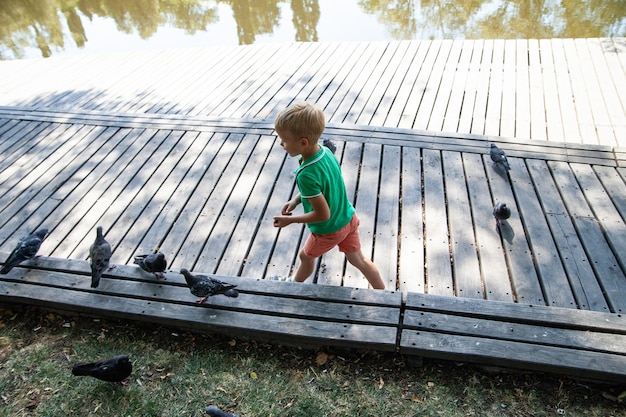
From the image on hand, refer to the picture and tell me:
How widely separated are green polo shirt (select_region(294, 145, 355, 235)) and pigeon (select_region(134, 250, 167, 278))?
127cm

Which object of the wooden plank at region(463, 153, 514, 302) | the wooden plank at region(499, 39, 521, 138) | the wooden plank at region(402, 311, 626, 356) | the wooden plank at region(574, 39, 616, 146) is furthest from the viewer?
the wooden plank at region(499, 39, 521, 138)

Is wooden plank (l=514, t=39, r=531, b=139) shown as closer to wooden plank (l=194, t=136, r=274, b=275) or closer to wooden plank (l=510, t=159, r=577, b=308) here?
wooden plank (l=510, t=159, r=577, b=308)

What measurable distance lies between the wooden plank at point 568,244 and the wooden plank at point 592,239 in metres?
0.04

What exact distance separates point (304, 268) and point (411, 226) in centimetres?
120

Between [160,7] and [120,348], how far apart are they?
16443mm

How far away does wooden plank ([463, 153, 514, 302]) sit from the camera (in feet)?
11.0

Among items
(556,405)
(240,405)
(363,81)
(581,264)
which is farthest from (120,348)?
(363,81)

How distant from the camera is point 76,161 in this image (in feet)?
17.6

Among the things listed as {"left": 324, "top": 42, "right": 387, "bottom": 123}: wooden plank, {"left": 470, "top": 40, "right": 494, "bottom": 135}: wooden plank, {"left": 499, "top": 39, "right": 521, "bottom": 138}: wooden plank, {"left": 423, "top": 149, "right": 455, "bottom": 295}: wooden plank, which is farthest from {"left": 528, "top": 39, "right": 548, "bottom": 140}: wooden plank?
{"left": 324, "top": 42, "right": 387, "bottom": 123}: wooden plank

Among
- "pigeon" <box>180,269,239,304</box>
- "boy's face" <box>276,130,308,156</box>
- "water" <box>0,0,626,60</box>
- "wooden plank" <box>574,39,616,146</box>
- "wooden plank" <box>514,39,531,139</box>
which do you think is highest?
"boy's face" <box>276,130,308,156</box>

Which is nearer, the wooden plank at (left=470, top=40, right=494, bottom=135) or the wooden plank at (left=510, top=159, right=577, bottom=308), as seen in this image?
the wooden plank at (left=510, top=159, right=577, bottom=308)

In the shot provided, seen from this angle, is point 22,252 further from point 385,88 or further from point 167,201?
point 385,88

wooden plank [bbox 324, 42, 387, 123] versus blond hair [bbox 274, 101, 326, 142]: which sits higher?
blond hair [bbox 274, 101, 326, 142]

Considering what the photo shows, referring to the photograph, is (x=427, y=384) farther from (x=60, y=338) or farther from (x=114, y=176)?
(x=114, y=176)
